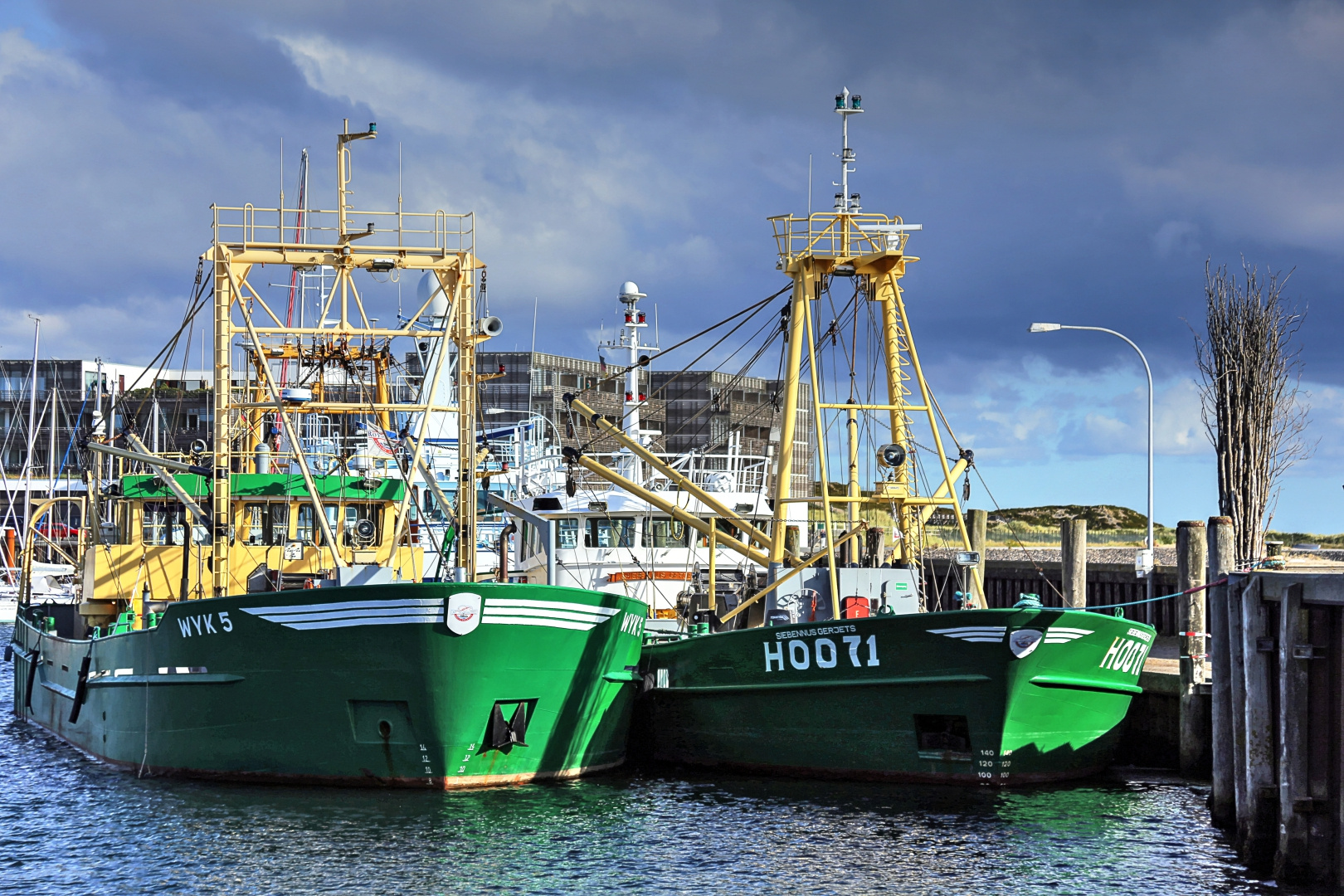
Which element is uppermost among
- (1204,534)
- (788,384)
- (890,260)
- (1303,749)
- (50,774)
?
(890,260)

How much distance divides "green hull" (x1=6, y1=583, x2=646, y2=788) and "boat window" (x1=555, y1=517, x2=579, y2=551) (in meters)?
5.85

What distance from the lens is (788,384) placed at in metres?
20.4

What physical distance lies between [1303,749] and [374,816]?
29.9 feet

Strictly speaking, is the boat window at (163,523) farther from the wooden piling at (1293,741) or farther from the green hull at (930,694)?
the wooden piling at (1293,741)

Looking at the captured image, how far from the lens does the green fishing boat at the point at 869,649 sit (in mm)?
16766

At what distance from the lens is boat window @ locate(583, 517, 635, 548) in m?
23.9

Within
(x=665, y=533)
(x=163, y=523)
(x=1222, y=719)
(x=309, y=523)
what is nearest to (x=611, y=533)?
(x=665, y=533)

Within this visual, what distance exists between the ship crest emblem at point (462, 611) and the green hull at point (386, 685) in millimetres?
33

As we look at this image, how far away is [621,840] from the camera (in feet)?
47.9

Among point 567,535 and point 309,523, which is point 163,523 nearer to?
point 309,523

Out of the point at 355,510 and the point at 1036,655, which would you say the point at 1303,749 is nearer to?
the point at 1036,655

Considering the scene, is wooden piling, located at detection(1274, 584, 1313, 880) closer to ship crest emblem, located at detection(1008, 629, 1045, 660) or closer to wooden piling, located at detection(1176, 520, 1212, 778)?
ship crest emblem, located at detection(1008, 629, 1045, 660)

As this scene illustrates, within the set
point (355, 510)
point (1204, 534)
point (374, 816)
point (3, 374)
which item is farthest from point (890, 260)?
point (3, 374)

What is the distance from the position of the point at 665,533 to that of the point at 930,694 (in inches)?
311
